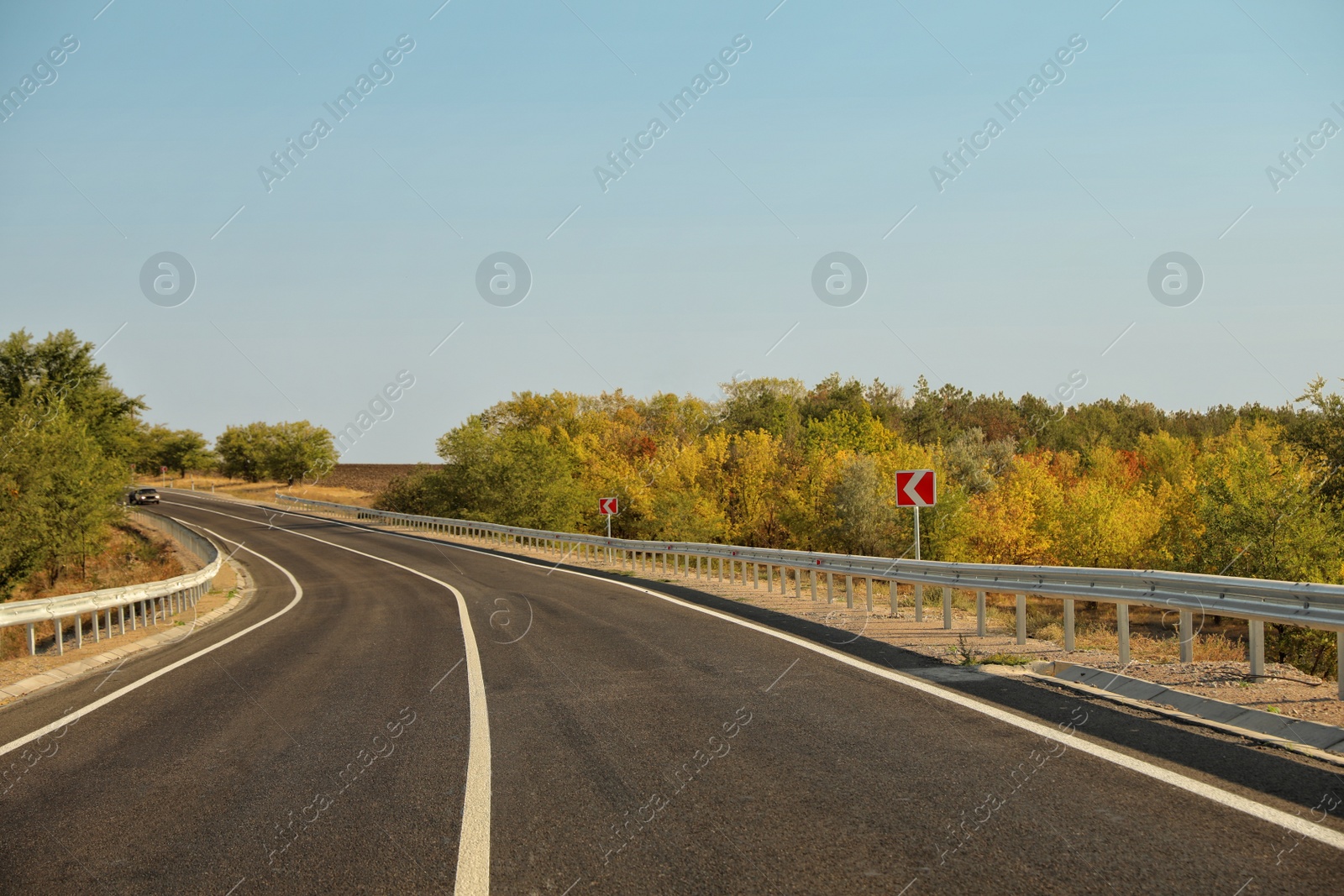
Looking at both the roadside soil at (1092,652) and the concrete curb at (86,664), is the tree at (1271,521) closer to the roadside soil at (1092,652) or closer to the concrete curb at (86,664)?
the roadside soil at (1092,652)

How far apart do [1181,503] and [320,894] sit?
2575 inches

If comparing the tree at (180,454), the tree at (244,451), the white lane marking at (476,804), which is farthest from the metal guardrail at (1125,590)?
the tree at (180,454)

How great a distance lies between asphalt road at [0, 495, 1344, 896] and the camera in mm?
4125

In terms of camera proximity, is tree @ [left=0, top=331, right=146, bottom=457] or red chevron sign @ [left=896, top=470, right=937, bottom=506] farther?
tree @ [left=0, top=331, right=146, bottom=457]

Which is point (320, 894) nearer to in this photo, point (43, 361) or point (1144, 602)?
point (1144, 602)

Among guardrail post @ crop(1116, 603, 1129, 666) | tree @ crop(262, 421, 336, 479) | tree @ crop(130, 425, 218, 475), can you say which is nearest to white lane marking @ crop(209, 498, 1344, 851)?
guardrail post @ crop(1116, 603, 1129, 666)

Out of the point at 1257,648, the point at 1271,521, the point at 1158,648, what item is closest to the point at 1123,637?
the point at 1257,648

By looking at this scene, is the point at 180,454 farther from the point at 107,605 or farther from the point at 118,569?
the point at 107,605

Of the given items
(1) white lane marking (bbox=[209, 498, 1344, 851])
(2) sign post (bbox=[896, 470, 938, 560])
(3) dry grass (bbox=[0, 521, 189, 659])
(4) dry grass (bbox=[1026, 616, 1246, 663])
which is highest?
(2) sign post (bbox=[896, 470, 938, 560])

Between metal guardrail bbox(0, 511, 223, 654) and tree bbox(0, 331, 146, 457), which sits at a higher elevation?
tree bbox(0, 331, 146, 457)

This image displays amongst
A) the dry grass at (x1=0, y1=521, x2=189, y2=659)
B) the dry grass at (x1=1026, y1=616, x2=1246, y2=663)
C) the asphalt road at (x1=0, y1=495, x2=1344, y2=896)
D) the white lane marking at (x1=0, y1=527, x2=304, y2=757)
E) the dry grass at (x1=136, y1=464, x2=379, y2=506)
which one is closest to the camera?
the asphalt road at (x1=0, y1=495, x2=1344, y2=896)

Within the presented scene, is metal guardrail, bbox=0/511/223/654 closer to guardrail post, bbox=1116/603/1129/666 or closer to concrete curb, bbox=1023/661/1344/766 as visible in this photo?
concrete curb, bbox=1023/661/1344/766

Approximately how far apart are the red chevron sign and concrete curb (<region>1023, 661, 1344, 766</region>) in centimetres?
716

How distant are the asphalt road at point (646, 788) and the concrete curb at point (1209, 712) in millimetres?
334
